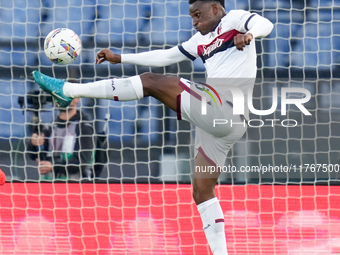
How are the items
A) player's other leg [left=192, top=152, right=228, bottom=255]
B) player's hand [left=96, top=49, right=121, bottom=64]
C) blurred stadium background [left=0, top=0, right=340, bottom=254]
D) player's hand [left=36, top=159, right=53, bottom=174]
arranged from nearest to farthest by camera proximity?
player's other leg [left=192, top=152, right=228, bottom=255] < player's hand [left=96, top=49, right=121, bottom=64] < blurred stadium background [left=0, top=0, right=340, bottom=254] < player's hand [left=36, top=159, right=53, bottom=174]

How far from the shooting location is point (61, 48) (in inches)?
141

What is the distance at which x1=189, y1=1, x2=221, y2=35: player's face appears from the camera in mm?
3311

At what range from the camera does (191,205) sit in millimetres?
5156

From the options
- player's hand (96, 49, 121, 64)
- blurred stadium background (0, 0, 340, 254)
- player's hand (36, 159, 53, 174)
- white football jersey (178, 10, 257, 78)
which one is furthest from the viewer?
player's hand (36, 159, 53, 174)

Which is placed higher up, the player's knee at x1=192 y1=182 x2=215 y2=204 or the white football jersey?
the white football jersey

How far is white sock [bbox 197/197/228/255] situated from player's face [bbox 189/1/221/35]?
0.92 meters

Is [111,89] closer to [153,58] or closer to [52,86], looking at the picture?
[52,86]

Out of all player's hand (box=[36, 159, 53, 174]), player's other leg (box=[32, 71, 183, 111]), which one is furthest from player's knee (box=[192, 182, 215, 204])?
player's hand (box=[36, 159, 53, 174])

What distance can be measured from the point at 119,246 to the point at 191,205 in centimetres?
123

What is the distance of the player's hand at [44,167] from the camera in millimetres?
6404

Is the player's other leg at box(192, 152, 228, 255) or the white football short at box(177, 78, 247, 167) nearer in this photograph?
the white football short at box(177, 78, 247, 167)

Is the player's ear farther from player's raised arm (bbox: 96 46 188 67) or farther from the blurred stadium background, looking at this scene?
the blurred stadium background

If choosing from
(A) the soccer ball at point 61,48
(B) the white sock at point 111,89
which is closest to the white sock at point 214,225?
(B) the white sock at point 111,89

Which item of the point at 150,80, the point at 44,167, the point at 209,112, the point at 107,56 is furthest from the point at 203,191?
the point at 44,167
